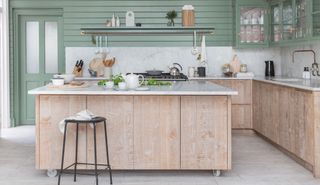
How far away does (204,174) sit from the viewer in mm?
5199

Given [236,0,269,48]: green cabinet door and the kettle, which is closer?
the kettle

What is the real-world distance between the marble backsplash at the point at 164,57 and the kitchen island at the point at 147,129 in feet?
13.0

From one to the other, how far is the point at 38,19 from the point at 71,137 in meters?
4.79

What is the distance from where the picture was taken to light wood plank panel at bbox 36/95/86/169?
4.99 metres

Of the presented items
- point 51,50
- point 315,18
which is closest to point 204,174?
point 315,18

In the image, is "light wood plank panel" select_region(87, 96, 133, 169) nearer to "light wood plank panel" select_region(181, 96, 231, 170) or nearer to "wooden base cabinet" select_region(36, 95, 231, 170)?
"wooden base cabinet" select_region(36, 95, 231, 170)

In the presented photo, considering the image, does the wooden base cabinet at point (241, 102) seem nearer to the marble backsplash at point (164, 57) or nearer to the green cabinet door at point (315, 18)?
the marble backsplash at point (164, 57)

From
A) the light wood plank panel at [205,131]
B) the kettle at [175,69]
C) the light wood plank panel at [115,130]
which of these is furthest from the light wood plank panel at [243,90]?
the light wood plank panel at [115,130]

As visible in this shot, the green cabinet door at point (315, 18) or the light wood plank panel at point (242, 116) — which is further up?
the green cabinet door at point (315, 18)

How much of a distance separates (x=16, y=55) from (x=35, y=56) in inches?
14.4

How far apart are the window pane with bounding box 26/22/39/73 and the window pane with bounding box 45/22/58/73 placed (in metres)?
0.19

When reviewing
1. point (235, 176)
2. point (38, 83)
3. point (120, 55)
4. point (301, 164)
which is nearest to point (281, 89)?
point (301, 164)

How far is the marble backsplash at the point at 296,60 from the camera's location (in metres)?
7.20

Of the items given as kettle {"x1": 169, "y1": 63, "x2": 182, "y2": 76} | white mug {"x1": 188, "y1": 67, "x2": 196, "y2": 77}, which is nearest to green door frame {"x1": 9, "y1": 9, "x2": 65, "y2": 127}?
kettle {"x1": 169, "y1": 63, "x2": 182, "y2": 76}
